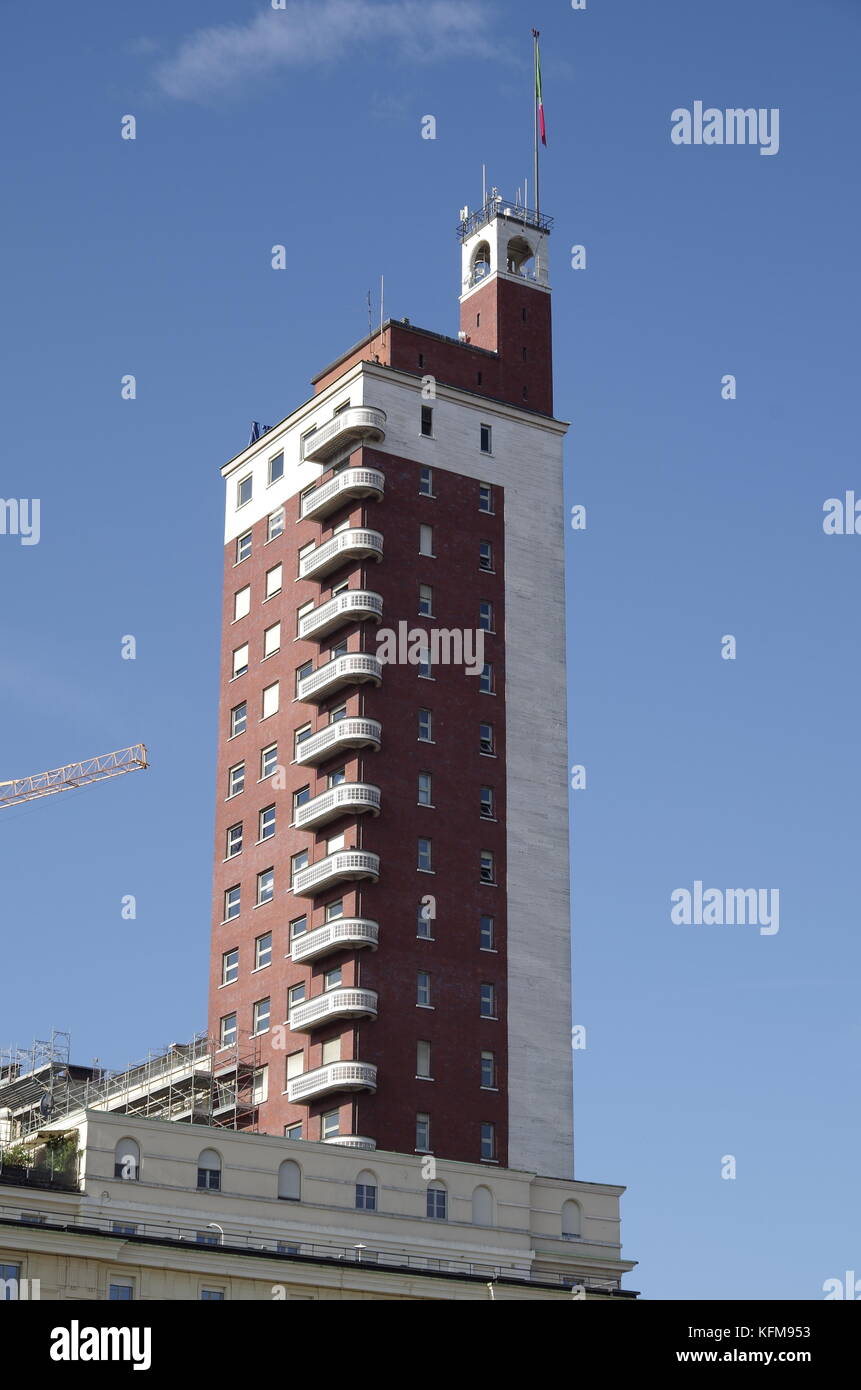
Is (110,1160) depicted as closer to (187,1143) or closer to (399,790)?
(187,1143)

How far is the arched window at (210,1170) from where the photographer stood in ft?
339

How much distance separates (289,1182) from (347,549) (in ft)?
115

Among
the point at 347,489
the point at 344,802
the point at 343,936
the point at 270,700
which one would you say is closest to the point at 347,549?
the point at 347,489

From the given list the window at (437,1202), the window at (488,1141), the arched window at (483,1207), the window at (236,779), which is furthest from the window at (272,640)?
the arched window at (483,1207)

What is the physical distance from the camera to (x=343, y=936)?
11281cm

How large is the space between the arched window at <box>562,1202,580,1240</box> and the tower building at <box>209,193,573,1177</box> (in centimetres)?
248

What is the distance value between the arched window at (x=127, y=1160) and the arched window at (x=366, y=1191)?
11917 millimetres

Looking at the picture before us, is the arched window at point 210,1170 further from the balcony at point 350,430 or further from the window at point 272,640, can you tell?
the balcony at point 350,430

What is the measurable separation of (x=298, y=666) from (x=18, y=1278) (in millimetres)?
43632

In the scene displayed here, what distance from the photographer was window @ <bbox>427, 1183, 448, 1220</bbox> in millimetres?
108812

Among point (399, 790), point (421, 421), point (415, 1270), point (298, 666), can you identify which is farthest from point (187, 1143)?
point (421, 421)

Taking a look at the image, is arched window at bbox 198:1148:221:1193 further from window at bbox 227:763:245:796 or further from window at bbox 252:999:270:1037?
window at bbox 227:763:245:796

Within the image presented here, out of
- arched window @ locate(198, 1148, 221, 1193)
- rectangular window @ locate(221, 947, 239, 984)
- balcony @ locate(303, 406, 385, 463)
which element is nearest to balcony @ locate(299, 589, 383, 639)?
balcony @ locate(303, 406, 385, 463)

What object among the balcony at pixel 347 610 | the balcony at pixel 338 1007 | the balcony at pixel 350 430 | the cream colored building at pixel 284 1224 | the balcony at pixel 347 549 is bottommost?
the cream colored building at pixel 284 1224
